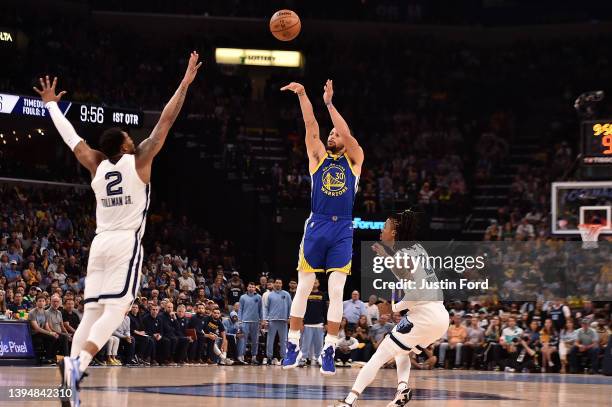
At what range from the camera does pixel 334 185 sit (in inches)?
498

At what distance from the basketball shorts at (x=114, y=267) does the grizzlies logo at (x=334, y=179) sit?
131 inches

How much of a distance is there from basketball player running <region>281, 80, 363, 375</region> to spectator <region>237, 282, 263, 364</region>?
12.5 meters

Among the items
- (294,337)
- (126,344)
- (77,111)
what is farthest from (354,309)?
(294,337)

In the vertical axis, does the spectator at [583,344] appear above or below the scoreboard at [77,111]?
below

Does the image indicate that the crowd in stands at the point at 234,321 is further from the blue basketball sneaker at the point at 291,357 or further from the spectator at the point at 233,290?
the blue basketball sneaker at the point at 291,357

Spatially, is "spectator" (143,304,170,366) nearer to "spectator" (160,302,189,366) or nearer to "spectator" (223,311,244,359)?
"spectator" (160,302,189,366)

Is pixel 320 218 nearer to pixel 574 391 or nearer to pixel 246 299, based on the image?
pixel 574 391

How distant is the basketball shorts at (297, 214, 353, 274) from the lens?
12758mm

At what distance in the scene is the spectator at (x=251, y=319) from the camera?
25.3m

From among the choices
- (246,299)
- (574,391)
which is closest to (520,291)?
(246,299)

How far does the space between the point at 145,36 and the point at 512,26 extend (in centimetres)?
1435

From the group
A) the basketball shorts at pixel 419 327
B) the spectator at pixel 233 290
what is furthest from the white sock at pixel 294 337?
the spectator at pixel 233 290

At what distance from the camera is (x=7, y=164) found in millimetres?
31453

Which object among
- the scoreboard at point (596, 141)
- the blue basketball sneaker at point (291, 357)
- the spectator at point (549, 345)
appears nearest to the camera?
the blue basketball sneaker at point (291, 357)
